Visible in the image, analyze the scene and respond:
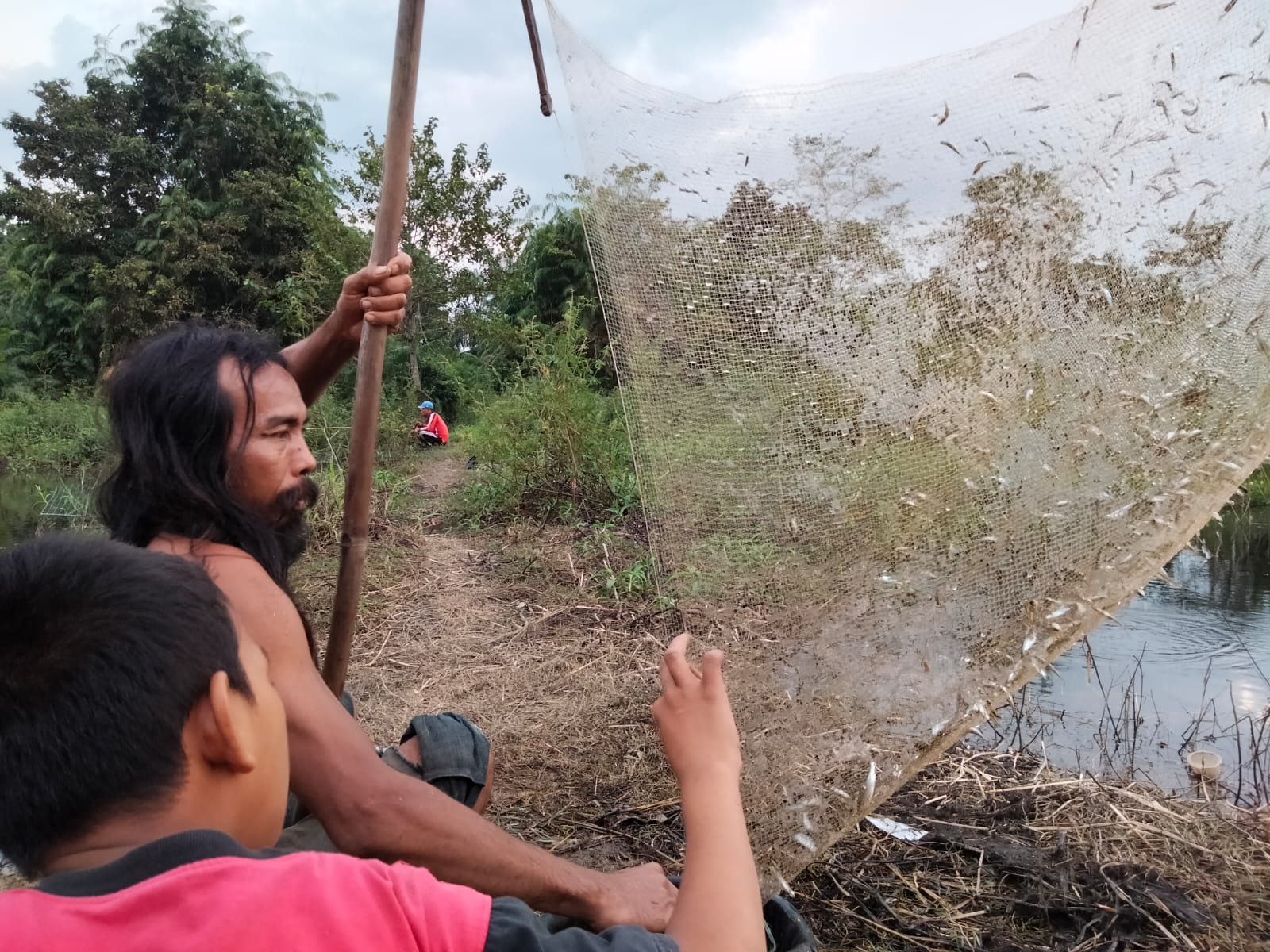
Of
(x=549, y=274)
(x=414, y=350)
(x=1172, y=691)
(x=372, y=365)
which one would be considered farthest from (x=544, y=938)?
(x=414, y=350)

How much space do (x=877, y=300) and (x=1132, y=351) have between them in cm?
46

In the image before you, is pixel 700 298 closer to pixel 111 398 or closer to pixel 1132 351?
pixel 1132 351

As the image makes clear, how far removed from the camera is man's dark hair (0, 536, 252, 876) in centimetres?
69

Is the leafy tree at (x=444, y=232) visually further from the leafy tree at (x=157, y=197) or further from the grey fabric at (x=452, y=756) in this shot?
the grey fabric at (x=452, y=756)

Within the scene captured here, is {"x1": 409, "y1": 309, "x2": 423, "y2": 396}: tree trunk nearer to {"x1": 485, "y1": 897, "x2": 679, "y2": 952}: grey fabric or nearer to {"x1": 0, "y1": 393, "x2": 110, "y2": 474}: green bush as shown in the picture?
{"x1": 0, "y1": 393, "x2": 110, "y2": 474}: green bush

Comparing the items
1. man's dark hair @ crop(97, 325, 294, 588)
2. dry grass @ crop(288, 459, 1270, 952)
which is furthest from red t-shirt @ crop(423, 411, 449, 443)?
man's dark hair @ crop(97, 325, 294, 588)

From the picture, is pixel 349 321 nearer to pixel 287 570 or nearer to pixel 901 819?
pixel 287 570

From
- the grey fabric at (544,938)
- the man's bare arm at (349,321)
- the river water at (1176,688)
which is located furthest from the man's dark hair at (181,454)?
the river water at (1176,688)

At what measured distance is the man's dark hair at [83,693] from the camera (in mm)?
694

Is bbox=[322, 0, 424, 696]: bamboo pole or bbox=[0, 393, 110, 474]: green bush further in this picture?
bbox=[0, 393, 110, 474]: green bush

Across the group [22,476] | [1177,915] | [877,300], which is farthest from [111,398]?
[22,476]

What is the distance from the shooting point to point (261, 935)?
63 centimetres

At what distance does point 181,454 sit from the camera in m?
1.29

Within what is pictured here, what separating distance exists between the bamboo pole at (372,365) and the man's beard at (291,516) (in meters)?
0.11
